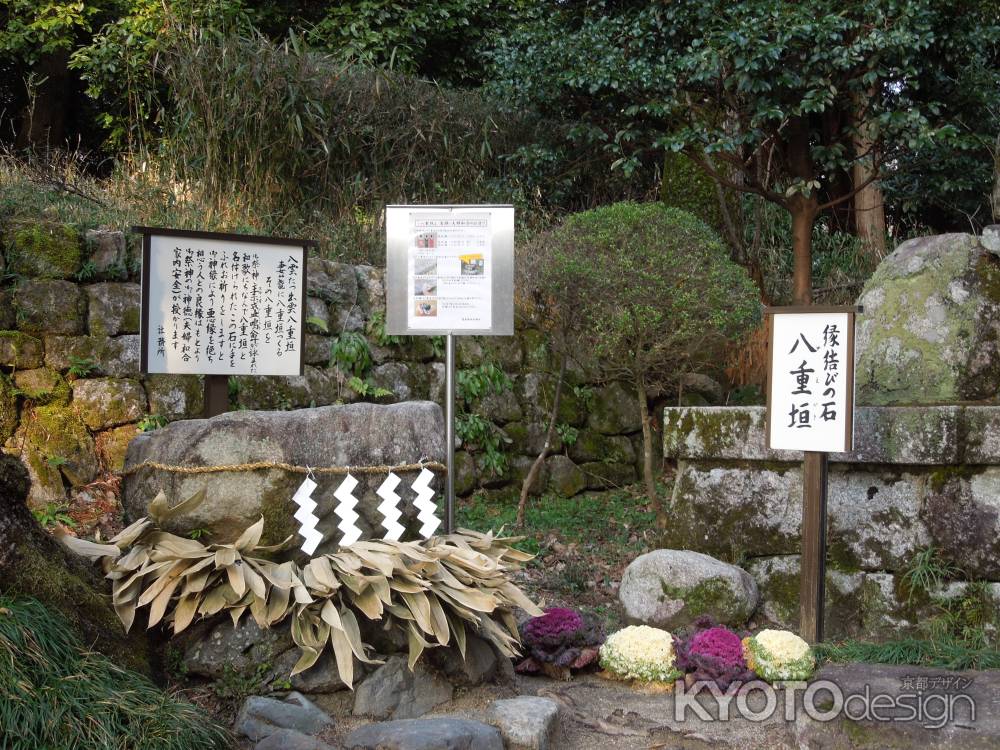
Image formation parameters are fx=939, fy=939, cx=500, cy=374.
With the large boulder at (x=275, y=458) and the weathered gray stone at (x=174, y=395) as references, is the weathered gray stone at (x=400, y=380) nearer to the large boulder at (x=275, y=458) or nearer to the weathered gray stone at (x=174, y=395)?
the weathered gray stone at (x=174, y=395)

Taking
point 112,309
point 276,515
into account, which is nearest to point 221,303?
point 276,515

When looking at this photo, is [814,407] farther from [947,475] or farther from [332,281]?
[332,281]

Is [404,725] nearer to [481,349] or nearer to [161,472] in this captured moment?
[161,472]

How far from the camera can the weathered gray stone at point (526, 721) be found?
3467 millimetres

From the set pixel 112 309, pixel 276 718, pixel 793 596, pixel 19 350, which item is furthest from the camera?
pixel 112 309

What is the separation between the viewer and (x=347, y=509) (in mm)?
4105

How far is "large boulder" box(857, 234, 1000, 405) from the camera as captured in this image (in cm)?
512

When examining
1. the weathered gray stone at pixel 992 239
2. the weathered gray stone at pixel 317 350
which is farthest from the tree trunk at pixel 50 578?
the weathered gray stone at pixel 992 239

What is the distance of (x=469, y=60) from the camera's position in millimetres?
11609

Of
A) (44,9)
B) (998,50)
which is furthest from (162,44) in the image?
(998,50)

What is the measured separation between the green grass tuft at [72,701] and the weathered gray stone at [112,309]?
10.5 ft

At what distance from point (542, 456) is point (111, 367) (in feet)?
10.3

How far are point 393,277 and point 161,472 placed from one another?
5.36 ft

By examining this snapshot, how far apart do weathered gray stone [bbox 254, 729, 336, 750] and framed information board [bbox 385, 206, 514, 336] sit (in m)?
2.31
